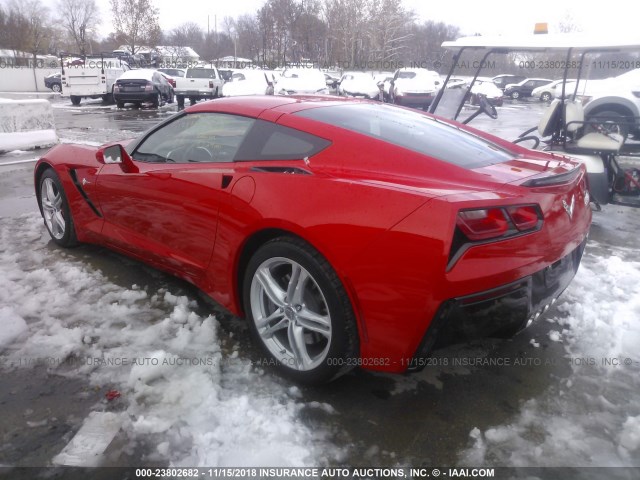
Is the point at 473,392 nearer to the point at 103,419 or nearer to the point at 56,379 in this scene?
the point at 103,419

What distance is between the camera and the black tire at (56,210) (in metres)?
4.16

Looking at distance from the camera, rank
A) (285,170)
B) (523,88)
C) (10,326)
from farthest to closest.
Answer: (523,88) → (10,326) → (285,170)

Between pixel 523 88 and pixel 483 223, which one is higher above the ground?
pixel 523 88

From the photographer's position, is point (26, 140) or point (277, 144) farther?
point (26, 140)

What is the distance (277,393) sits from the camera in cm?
247

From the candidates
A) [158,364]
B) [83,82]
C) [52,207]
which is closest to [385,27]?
[83,82]

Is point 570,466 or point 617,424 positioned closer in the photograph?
point 570,466

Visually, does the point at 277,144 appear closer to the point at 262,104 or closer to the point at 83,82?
the point at 262,104

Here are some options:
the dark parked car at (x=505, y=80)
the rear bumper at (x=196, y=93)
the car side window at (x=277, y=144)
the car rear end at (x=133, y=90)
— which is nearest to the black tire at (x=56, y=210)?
the car side window at (x=277, y=144)

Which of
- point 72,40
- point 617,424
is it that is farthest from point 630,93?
point 72,40

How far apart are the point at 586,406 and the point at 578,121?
4103mm

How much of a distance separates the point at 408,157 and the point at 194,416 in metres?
1.56

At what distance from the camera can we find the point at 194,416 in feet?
7.45

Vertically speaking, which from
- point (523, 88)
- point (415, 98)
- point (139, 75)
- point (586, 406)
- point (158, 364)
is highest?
point (523, 88)
